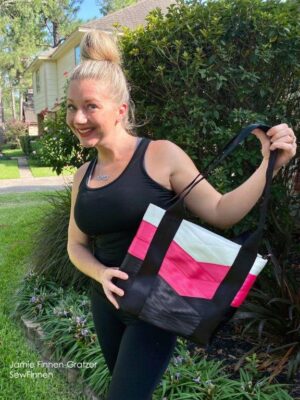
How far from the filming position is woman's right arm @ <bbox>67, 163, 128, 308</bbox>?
1.58 meters

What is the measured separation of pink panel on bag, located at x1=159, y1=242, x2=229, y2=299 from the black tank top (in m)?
0.25

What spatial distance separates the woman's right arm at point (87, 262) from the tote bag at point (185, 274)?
0.17 feet

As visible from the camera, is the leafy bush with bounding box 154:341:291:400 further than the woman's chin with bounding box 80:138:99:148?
Yes

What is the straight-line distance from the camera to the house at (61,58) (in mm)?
18641

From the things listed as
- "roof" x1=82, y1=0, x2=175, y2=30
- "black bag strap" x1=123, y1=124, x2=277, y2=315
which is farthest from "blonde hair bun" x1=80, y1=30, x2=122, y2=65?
"roof" x1=82, y1=0, x2=175, y2=30

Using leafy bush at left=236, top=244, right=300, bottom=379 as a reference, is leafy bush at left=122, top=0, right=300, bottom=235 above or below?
above

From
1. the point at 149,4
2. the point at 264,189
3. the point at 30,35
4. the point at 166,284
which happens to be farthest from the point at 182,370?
the point at 30,35

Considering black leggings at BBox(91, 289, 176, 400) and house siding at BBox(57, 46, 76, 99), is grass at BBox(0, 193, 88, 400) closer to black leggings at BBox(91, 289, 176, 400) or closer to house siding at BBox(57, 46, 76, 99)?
black leggings at BBox(91, 289, 176, 400)

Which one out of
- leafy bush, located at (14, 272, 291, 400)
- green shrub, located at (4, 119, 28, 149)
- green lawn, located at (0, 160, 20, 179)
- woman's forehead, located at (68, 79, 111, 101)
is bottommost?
A: green shrub, located at (4, 119, 28, 149)

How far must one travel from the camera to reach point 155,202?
167 cm

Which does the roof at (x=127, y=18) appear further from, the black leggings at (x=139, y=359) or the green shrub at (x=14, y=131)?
the black leggings at (x=139, y=359)

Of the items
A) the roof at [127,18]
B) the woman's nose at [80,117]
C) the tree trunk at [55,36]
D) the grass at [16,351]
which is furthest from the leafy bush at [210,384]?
the tree trunk at [55,36]

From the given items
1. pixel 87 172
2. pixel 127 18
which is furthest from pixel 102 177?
pixel 127 18

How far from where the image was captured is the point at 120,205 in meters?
1.68
